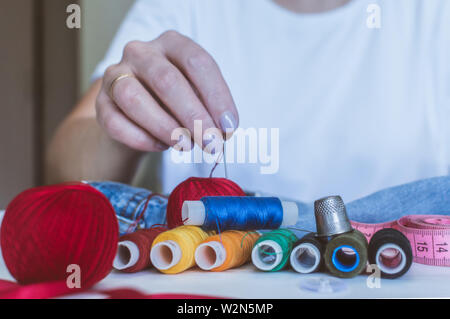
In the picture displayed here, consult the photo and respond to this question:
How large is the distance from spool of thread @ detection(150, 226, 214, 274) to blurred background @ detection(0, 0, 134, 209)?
101cm

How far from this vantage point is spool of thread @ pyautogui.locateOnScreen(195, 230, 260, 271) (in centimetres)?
40

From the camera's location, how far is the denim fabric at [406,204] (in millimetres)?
515

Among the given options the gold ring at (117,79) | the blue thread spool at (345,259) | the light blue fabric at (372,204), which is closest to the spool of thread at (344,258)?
the blue thread spool at (345,259)

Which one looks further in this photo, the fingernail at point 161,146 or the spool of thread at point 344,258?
the fingernail at point 161,146

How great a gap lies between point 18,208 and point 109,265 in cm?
9

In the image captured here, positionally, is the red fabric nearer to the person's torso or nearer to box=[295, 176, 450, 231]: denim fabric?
box=[295, 176, 450, 231]: denim fabric

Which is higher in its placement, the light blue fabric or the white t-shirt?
the white t-shirt

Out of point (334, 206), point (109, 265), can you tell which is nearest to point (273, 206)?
point (334, 206)

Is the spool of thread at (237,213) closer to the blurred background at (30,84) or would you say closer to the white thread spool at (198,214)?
the white thread spool at (198,214)

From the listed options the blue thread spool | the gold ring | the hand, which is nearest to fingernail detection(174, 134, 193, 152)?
the hand

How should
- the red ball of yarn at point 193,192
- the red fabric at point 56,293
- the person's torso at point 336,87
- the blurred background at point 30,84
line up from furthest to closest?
the blurred background at point 30,84, the person's torso at point 336,87, the red ball of yarn at point 193,192, the red fabric at point 56,293

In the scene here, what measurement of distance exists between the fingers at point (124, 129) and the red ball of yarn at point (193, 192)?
0.08 m

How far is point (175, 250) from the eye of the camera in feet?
1.27

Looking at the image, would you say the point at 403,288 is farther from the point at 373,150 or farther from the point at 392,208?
the point at 373,150
